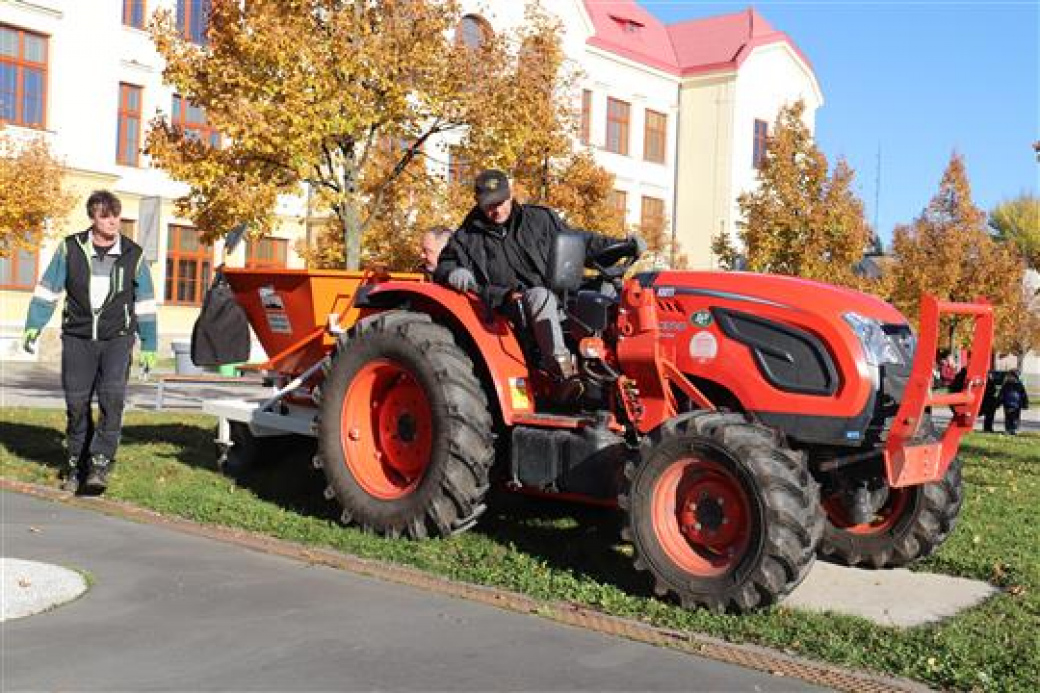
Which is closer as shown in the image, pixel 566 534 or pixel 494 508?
pixel 566 534

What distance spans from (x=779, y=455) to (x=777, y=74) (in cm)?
4792

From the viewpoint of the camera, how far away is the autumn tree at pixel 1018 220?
5991cm

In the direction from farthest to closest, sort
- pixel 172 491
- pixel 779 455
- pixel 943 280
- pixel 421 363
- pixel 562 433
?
pixel 943 280 → pixel 172 491 → pixel 421 363 → pixel 562 433 → pixel 779 455


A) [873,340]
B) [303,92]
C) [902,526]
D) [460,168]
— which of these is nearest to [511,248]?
[873,340]

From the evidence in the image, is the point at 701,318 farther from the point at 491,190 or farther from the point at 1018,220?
the point at 1018,220

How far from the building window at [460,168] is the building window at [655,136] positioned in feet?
97.0

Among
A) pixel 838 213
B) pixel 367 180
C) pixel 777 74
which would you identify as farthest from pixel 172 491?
pixel 777 74

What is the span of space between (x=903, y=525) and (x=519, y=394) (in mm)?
2222

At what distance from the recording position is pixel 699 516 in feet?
17.9

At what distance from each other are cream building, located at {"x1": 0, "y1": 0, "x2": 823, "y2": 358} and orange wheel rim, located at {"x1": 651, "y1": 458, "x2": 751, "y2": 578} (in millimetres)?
13055

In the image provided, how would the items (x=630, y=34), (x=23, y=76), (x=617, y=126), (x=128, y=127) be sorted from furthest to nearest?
(x=630, y=34) < (x=617, y=126) < (x=128, y=127) < (x=23, y=76)

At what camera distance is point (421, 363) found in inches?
260

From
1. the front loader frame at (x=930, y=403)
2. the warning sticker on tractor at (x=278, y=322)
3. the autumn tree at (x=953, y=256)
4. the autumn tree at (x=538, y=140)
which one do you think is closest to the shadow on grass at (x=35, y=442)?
the warning sticker on tractor at (x=278, y=322)

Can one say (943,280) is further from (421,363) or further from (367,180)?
(421,363)
